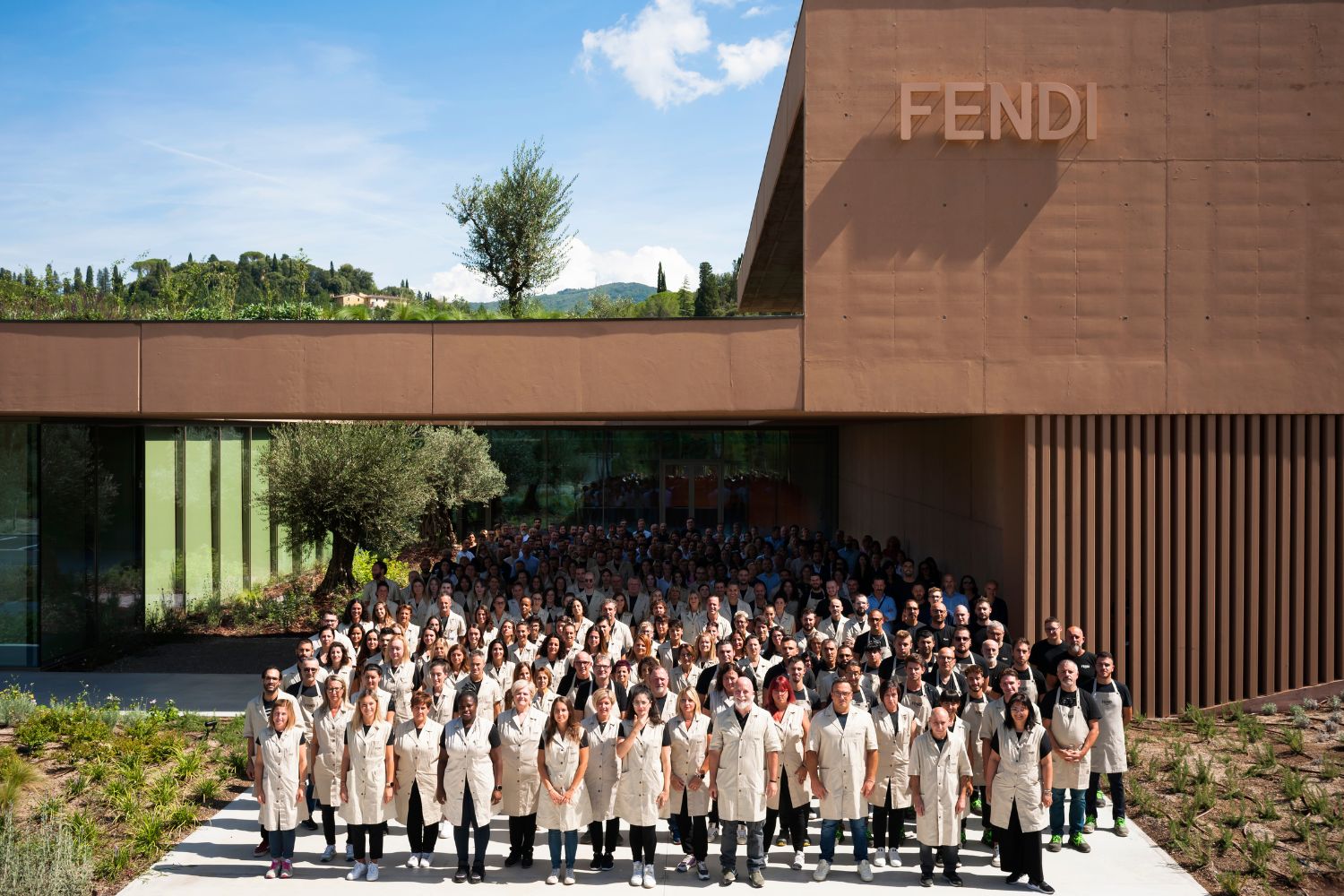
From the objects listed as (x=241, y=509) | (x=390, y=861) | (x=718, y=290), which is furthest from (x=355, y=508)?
(x=718, y=290)

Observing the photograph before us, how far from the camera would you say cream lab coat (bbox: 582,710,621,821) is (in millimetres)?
7895

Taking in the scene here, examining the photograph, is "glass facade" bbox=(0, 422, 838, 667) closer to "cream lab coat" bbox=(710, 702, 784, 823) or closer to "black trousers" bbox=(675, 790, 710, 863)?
"black trousers" bbox=(675, 790, 710, 863)

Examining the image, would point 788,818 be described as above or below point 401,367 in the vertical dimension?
below

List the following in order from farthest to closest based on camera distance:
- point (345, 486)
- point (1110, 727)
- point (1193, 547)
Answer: point (345, 486)
point (1193, 547)
point (1110, 727)

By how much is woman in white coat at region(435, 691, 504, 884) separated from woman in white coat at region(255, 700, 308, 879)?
111 centimetres

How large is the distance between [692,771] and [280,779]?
318 cm

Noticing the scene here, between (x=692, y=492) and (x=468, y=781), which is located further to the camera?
(x=692, y=492)

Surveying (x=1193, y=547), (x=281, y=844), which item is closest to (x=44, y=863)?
(x=281, y=844)

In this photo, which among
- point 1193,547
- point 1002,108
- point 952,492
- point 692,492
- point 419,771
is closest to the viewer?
point 419,771

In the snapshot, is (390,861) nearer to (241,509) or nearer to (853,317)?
(853,317)

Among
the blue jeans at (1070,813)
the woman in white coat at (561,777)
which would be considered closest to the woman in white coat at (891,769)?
the blue jeans at (1070,813)

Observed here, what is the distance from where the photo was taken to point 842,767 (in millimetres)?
7875

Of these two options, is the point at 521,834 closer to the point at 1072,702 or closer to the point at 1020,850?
the point at 1020,850

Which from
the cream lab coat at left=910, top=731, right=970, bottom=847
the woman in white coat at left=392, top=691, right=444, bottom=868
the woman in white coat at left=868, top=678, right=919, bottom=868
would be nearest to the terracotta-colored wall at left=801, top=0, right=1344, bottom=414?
the woman in white coat at left=868, top=678, right=919, bottom=868
